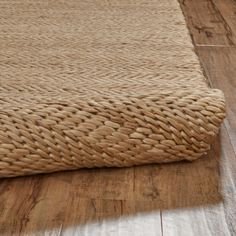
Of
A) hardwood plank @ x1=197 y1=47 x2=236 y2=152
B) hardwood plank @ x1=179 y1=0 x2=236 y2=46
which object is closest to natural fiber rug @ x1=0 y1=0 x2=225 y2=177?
hardwood plank @ x1=197 y1=47 x2=236 y2=152

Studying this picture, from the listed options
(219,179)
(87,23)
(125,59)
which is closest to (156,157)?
(219,179)

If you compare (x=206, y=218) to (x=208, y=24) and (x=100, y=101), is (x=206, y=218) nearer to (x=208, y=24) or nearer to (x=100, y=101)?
(x=100, y=101)

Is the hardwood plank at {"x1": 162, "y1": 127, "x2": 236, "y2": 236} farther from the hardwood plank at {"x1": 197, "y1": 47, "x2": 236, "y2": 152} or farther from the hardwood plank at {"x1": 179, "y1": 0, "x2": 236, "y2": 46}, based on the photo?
the hardwood plank at {"x1": 179, "y1": 0, "x2": 236, "y2": 46}

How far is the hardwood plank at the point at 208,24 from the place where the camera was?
5.89 feet

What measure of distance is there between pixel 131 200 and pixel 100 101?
0.21 meters

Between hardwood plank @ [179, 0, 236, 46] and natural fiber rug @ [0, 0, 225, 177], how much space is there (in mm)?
428

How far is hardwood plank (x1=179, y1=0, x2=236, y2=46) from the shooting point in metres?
1.79

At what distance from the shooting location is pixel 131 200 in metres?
0.79

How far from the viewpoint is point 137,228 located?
0.72 metres

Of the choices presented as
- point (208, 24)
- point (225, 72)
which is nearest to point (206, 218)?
point (225, 72)

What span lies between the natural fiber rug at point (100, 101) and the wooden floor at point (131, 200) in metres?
0.03

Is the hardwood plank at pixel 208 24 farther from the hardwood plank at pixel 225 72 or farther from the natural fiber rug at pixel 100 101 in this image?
the natural fiber rug at pixel 100 101

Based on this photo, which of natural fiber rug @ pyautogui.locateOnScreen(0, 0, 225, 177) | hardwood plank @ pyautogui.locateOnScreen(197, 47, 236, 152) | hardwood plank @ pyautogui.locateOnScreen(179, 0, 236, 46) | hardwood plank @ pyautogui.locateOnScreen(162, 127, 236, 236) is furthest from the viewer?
hardwood plank @ pyautogui.locateOnScreen(179, 0, 236, 46)

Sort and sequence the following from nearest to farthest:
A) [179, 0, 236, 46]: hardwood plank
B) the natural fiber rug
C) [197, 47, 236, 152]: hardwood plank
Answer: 1. the natural fiber rug
2. [197, 47, 236, 152]: hardwood plank
3. [179, 0, 236, 46]: hardwood plank
